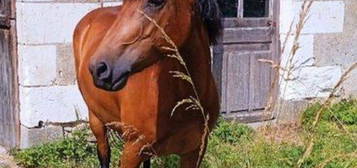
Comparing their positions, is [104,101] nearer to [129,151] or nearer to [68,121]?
[129,151]

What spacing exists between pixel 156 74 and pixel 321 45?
373cm

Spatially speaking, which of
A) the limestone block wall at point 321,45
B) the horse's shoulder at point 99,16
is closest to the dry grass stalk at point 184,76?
the horse's shoulder at point 99,16

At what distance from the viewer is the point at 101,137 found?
4.47 m

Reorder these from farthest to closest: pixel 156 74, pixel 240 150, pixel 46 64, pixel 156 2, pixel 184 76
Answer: pixel 46 64, pixel 240 150, pixel 156 74, pixel 184 76, pixel 156 2

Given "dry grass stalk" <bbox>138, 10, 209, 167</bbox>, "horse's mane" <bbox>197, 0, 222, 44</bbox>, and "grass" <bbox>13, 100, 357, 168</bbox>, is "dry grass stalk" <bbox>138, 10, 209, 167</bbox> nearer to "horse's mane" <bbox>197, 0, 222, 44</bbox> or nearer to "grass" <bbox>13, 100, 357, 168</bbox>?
"horse's mane" <bbox>197, 0, 222, 44</bbox>

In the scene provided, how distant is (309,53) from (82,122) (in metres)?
2.42

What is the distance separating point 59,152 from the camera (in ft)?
17.5

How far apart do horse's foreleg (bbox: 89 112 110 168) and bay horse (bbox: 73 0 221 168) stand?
0.46 metres

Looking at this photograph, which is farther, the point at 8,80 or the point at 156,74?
the point at 8,80

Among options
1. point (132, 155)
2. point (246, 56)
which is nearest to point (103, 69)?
point (132, 155)

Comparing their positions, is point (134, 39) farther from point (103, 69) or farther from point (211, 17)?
point (211, 17)

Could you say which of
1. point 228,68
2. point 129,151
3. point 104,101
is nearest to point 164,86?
point 129,151

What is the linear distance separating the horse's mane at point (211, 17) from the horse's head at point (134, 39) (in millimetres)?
164

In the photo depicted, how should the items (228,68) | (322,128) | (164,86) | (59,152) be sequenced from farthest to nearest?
(228,68)
(322,128)
(59,152)
(164,86)
